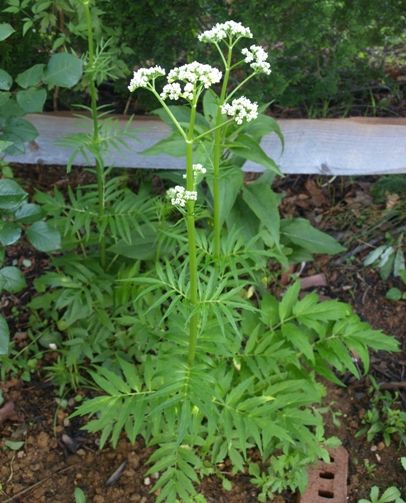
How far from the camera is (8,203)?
1.79 meters

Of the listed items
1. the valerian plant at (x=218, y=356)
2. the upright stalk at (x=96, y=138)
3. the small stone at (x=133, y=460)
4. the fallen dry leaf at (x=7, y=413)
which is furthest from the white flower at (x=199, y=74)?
the fallen dry leaf at (x=7, y=413)

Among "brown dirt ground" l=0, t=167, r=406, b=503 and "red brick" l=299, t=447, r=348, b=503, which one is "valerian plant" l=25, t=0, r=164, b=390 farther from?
"red brick" l=299, t=447, r=348, b=503

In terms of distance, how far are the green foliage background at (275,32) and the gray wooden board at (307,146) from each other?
20cm

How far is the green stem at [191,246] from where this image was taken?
4.98ft

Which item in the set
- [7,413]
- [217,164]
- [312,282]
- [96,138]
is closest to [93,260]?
[96,138]

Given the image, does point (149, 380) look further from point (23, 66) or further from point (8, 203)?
point (23, 66)

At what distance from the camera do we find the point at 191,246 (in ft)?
5.50

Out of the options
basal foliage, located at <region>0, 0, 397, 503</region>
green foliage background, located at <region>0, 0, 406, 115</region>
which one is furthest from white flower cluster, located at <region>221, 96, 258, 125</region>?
green foliage background, located at <region>0, 0, 406, 115</region>

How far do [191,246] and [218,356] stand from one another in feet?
2.16

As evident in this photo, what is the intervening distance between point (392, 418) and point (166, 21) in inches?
75.7

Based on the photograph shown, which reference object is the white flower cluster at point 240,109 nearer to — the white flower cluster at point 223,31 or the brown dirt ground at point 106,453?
the white flower cluster at point 223,31

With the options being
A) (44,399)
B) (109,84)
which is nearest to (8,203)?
(44,399)

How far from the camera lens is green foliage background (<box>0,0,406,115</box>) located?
2.81m

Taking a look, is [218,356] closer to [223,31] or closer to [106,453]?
[106,453]
